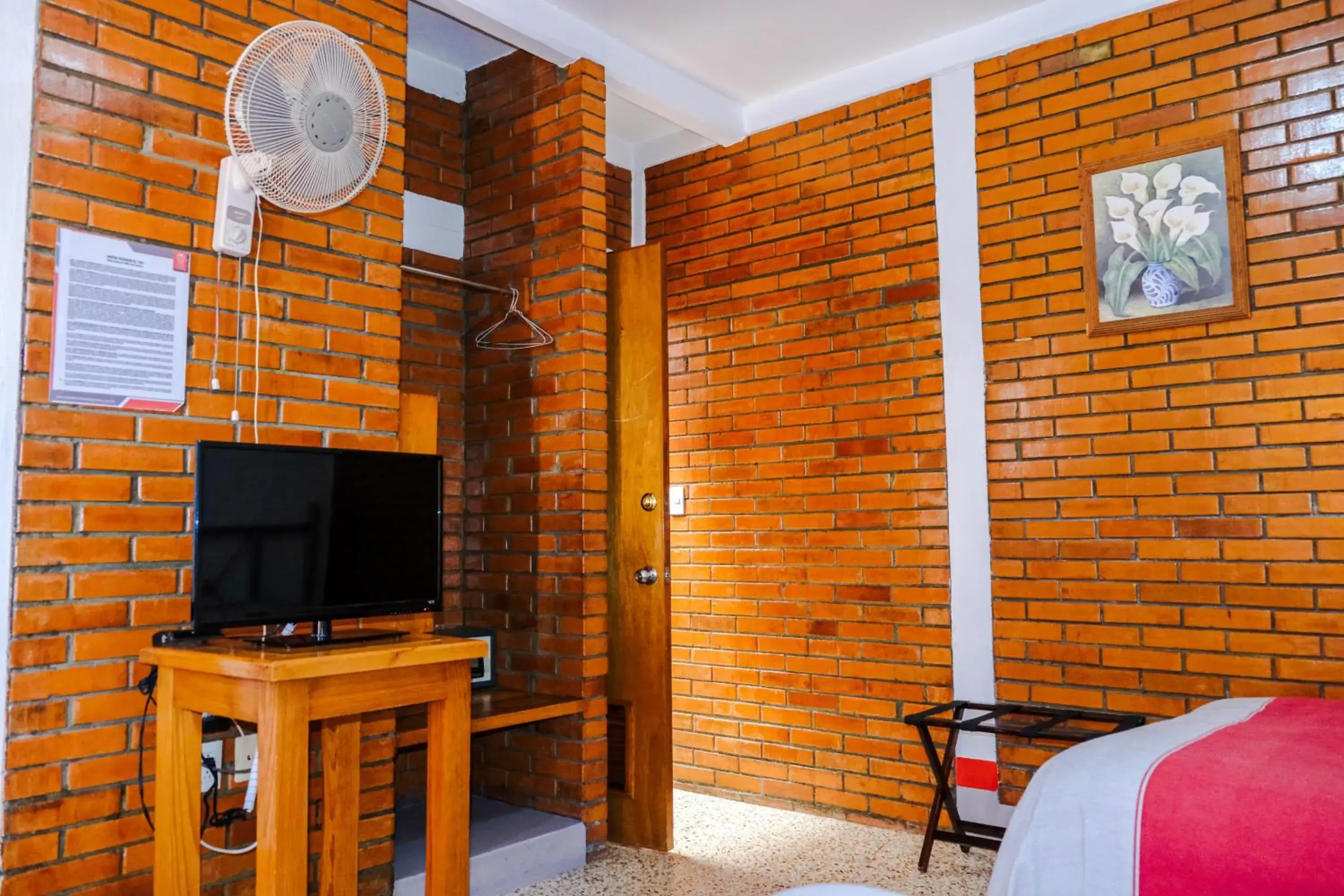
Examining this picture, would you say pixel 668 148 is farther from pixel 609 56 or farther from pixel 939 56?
pixel 939 56

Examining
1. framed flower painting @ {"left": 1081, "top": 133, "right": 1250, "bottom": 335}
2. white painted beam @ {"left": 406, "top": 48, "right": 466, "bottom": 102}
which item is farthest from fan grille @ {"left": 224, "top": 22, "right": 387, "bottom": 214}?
framed flower painting @ {"left": 1081, "top": 133, "right": 1250, "bottom": 335}

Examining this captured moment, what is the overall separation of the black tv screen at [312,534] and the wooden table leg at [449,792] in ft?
0.98

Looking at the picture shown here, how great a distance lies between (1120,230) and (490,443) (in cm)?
226

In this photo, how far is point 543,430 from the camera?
10.8ft

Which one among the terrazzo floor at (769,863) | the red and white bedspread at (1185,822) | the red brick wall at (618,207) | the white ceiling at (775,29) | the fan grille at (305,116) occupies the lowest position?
the terrazzo floor at (769,863)

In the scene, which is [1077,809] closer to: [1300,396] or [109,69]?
[1300,396]

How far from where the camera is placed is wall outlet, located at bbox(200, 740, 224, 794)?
2168 millimetres

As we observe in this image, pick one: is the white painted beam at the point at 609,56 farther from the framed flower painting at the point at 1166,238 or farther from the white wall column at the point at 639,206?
the framed flower painting at the point at 1166,238

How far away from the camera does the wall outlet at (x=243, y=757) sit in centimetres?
223

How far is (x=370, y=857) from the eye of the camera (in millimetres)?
2498

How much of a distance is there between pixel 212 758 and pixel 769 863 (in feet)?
5.72

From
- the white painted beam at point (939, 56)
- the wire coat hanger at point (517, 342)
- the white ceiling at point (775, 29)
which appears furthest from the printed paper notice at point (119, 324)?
the white painted beam at point (939, 56)

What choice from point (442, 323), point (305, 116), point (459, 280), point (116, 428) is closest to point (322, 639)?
point (116, 428)

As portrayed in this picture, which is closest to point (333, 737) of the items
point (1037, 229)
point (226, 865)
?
point (226, 865)
